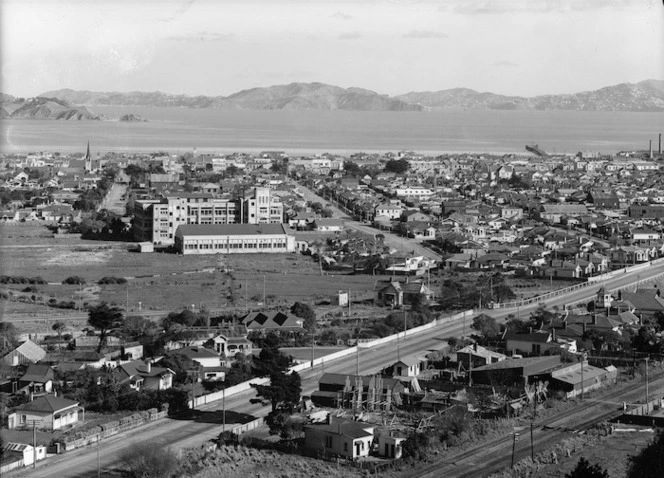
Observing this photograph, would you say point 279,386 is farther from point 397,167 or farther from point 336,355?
point 397,167

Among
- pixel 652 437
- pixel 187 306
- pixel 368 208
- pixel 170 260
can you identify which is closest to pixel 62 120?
pixel 368 208

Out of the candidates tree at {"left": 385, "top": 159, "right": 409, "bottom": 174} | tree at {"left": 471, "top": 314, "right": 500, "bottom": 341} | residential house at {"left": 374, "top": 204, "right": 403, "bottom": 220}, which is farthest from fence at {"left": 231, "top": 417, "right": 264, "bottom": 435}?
tree at {"left": 385, "top": 159, "right": 409, "bottom": 174}

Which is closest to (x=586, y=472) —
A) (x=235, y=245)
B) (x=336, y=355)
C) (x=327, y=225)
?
(x=336, y=355)

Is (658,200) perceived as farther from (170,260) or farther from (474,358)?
(474,358)

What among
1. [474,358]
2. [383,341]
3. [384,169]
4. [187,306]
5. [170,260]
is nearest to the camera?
[474,358]

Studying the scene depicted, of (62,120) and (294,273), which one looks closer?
(294,273)

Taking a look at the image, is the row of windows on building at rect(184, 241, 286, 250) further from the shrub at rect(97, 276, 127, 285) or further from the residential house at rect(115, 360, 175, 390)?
the residential house at rect(115, 360, 175, 390)
